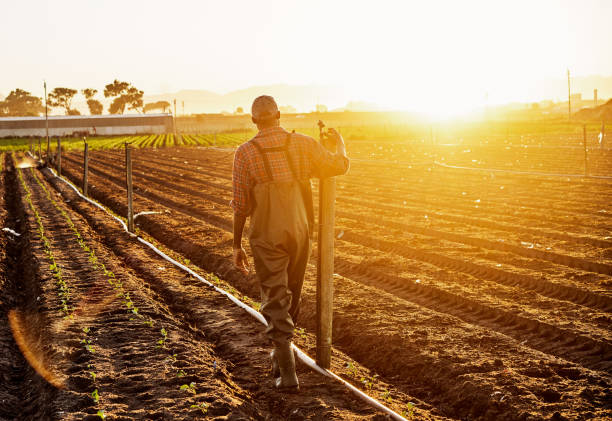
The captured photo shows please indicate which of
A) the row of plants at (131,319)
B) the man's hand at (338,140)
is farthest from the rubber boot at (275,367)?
the man's hand at (338,140)

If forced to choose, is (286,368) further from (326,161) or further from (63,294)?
(63,294)

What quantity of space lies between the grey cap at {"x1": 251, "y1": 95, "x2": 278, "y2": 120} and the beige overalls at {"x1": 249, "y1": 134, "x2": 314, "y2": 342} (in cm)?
19

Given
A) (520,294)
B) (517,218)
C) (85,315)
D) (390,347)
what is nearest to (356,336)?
(390,347)

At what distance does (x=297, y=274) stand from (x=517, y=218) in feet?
29.3

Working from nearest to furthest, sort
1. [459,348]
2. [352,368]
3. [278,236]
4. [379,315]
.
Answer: [278,236]
[352,368]
[459,348]
[379,315]

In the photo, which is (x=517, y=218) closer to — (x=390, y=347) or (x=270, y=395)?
(x=390, y=347)

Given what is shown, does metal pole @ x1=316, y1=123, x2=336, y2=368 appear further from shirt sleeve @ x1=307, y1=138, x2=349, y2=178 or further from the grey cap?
the grey cap

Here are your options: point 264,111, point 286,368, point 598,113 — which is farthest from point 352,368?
point 598,113

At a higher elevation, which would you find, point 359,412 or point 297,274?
point 297,274

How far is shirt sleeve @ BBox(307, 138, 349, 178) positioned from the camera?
4949 millimetres

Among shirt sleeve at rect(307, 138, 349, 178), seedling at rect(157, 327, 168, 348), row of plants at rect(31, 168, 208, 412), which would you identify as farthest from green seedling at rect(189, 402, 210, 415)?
shirt sleeve at rect(307, 138, 349, 178)

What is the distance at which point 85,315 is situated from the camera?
728 cm

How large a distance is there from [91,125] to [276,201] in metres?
105

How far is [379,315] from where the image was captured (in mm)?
7324
